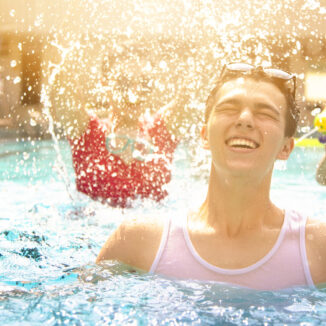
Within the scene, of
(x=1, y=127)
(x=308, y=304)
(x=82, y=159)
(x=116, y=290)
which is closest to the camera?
(x=308, y=304)

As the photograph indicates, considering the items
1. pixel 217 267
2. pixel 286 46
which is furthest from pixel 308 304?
pixel 286 46

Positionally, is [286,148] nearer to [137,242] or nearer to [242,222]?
[242,222]

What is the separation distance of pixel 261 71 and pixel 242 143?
13.5 inches

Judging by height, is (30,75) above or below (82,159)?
above

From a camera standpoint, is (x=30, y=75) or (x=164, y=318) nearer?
(x=164, y=318)

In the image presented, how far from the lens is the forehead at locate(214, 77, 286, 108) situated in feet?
6.23

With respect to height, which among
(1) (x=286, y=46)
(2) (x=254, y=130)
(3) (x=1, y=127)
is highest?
(1) (x=286, y=46)

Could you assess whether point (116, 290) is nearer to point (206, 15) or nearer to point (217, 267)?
point (217, 267)

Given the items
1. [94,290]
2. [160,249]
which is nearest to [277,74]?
[160,249]

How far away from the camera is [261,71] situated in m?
1.95

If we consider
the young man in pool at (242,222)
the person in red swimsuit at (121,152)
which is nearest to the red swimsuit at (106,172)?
the person in red swimsuit at (121,152)

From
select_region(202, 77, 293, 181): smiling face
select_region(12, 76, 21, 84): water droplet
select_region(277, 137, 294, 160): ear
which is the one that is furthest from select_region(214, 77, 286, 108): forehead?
select_region(12, 76, 21, 84): water droplet

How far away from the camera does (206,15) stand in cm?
1158

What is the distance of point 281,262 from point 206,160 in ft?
21.9
